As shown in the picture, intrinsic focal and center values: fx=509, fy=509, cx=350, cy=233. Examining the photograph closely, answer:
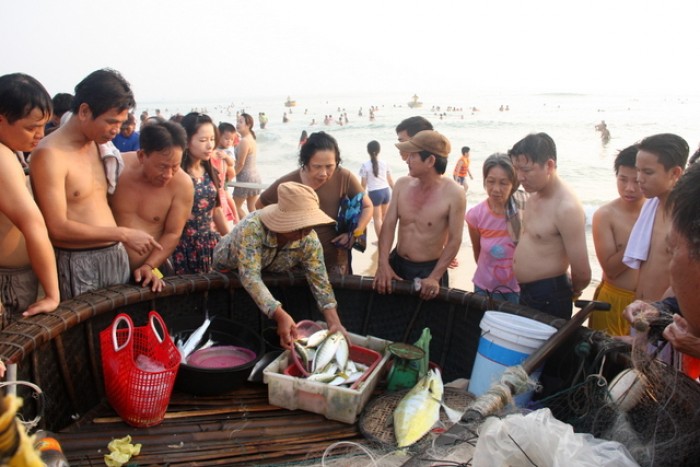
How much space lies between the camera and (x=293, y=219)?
3578 millimetres

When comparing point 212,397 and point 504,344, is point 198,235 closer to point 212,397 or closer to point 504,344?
point 212,397

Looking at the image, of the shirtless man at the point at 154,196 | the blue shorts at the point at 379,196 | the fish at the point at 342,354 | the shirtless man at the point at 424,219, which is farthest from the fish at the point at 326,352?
the blue shorts at the point at 379,196

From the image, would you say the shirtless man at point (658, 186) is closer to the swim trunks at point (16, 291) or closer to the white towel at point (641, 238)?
the white towel at point (641, 238)

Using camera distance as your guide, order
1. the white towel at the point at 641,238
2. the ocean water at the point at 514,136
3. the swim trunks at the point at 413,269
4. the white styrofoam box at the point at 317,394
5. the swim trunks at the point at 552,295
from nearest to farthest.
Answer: the white styrofoam box at the point at 317,394, the white towel at the point at 641,238, the swim trunks at the point at 552,295, the swim trunks at the point at 413,269, the ocean water at the point at 514,136

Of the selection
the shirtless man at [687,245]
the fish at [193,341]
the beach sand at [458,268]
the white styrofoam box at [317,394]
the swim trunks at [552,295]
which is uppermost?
the shirtless man at [687,245]

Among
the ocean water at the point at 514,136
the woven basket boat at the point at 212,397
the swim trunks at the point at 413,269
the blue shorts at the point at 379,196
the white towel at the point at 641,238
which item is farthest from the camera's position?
the ocean water at the point at 514,136

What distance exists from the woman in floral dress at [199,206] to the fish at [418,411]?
94.2 inches

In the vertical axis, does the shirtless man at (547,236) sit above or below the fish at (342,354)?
above

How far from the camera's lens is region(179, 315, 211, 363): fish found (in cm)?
365

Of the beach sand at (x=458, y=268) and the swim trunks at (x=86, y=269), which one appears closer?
the swim trunks at (x=86, y=269)

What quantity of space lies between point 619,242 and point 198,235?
141 inches

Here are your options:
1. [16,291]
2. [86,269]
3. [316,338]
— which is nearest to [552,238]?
[316,338]

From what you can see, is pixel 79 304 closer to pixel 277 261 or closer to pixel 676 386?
pixel 277 261

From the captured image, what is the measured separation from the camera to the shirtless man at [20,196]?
2.82 m
